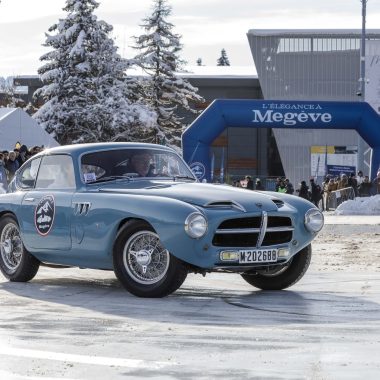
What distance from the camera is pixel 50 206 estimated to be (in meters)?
9.98

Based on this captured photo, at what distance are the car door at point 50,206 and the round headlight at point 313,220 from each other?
221 cm

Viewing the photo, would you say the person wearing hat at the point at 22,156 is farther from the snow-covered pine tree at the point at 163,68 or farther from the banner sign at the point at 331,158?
the snow-covered pine tree at the point at 163,68

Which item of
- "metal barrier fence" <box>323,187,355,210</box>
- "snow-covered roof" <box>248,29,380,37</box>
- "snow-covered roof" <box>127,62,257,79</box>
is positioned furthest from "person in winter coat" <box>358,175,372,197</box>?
"snow-covered roof" <box>127,62,257,79</box>

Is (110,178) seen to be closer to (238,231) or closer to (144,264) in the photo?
(144,264)

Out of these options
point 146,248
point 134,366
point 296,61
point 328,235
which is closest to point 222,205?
point 146,248

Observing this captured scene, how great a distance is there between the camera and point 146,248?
896 centimetres

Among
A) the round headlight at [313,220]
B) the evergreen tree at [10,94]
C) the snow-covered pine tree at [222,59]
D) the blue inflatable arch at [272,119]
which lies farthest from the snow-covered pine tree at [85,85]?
the snow-covered pine tree at [222,59]

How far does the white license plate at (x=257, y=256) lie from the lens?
884 cm

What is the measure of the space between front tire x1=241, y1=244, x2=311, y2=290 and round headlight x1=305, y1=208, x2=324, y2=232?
290mm

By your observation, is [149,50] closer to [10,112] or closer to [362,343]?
[10,112]

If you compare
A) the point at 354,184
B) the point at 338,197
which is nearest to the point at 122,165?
the point at 338,197

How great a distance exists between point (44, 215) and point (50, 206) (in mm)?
142

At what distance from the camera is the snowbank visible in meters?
25.4

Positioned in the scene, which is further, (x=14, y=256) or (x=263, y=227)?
(x=14, y=256)
